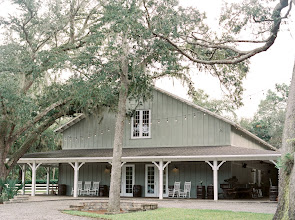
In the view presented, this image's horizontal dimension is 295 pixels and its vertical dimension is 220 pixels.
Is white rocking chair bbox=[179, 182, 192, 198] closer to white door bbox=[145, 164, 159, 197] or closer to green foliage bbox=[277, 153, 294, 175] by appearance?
white door bbox=[145, 164, 159, 197]

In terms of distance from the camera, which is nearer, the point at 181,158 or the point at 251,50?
the point at 251,50

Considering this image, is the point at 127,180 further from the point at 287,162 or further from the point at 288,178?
the point at 287,162

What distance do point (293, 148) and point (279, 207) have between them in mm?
1211

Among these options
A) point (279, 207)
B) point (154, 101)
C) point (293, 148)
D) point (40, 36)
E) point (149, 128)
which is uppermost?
point (40, 36)

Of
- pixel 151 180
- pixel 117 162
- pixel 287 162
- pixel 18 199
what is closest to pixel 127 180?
pixel 151 180

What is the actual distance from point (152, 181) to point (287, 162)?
1344 centimetres

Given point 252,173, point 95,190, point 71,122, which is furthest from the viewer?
point 71,122

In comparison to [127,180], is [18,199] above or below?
below

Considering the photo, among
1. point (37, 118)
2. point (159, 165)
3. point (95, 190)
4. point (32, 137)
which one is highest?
point (37, 118)

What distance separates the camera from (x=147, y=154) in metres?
18.9

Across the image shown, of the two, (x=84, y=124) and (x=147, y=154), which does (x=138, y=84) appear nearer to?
(x=147, y=154)

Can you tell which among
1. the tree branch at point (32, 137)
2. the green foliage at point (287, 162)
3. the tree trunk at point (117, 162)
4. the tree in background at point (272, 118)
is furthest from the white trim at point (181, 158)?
the tree in background at point (272, 118)

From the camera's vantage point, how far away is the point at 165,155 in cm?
1811

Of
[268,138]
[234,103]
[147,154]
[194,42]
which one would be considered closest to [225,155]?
[234,103]
